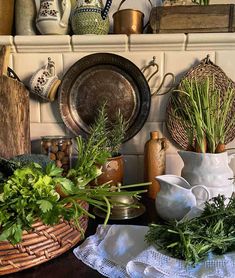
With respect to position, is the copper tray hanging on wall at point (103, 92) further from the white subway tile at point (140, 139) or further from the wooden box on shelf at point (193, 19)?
the wooden box on shelf at point (193, 19)

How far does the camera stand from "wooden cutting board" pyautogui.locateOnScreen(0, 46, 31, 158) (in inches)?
27.1

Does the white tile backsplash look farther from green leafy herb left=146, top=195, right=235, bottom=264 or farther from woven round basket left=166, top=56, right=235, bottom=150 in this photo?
green leafy herb left=146, top=195, right=235, bottom=264

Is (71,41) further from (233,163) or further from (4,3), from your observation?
(233,163)

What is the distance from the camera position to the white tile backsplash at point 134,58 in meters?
0.78

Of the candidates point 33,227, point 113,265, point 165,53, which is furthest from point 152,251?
point 165,53

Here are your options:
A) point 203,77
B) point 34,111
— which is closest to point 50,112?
point 34,111

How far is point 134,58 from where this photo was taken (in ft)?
2.69

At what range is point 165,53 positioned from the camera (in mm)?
810

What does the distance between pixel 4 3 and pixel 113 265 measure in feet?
2.66

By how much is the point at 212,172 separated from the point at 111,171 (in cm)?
26

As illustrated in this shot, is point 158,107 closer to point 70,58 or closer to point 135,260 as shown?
point 70,58

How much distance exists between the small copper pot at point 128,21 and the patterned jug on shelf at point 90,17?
0.04 metres

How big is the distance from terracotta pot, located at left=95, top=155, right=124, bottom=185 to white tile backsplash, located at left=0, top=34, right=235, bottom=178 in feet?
0.52

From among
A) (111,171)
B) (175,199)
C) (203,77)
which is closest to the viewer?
(175,199)
